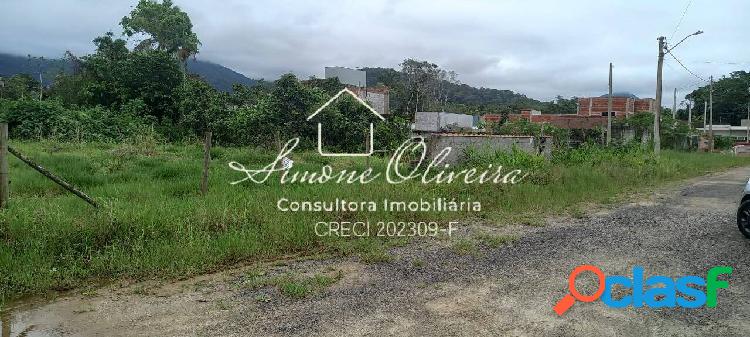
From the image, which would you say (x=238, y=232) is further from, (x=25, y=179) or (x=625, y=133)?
(x=625, y=133)

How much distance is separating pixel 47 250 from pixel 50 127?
15.0 metres

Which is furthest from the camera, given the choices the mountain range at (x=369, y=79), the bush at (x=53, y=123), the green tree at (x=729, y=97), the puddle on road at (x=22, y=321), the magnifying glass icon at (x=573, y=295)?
the green tree at (x=729, y=97)

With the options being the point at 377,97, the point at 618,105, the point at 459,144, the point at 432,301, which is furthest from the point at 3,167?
the point at 618,105

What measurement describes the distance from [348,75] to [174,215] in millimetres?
28072

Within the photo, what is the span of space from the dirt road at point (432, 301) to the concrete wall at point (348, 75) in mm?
26246

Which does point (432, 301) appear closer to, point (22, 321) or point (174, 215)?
point (22, 321)

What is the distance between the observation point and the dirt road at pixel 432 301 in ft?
12.2

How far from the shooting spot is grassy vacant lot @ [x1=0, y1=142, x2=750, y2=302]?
4988 mm

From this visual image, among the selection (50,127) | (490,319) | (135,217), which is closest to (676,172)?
(490,319)

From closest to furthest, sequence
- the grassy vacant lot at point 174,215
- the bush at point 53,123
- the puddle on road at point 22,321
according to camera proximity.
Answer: the puddle on road at point 22,321 < the grassy vacant lot at point 174,215 < the bush at point 53,123

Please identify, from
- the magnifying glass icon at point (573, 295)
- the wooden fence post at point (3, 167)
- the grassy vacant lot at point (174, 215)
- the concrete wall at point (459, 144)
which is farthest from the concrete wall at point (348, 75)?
the magnifying glass icon at point (573, 295)

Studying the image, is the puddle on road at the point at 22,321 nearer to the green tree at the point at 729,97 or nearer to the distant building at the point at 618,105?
the distant building at the point at 618,105

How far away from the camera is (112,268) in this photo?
4.93 m

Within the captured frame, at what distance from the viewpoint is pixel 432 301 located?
14.0 ft
